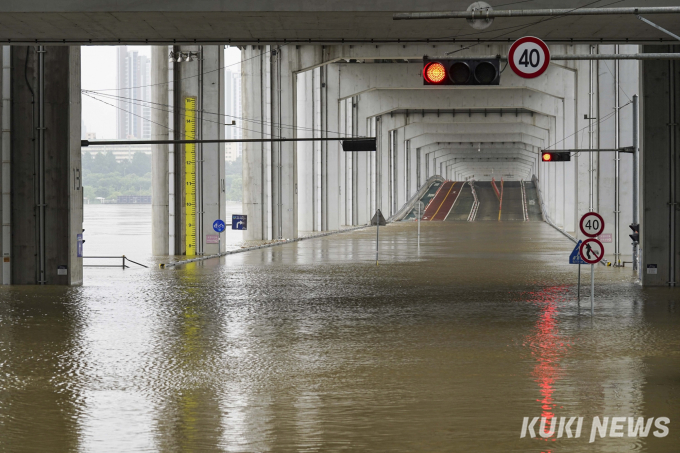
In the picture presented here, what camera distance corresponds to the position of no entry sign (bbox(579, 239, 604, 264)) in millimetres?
18531

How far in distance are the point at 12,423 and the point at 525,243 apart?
39910mm

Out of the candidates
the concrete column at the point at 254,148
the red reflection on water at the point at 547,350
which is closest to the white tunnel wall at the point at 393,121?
the concrete column at the point at 254,148

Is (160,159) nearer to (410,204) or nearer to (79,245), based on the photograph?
(79,245)

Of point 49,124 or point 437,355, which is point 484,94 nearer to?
point 49,124

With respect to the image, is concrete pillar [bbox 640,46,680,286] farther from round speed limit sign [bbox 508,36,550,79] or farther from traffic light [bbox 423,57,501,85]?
round speed limit sign [bbox 508,36,550,79]

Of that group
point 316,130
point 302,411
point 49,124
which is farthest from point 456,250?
point 302,411

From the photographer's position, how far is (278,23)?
1980cm

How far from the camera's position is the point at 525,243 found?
46.8m

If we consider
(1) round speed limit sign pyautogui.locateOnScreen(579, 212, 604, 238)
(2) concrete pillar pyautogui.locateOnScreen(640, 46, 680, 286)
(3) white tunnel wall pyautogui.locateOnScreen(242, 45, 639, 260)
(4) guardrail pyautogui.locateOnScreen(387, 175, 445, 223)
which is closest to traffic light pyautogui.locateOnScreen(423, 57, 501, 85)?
(1) round speed limit sign pyautogui.locateOnScreen(579, 212, 604, 238)

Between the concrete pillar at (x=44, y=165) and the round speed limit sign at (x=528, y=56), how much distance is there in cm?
1555

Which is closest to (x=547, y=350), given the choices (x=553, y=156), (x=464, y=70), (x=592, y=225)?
(x=464, y=70)

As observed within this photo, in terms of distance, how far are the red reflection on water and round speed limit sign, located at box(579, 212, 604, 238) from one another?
Answer: 5.83 feet

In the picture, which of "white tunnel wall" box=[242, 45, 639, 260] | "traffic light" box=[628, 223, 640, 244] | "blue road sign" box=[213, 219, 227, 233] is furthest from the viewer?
"white tunnel wall" box=[242, 45, 639, 260]

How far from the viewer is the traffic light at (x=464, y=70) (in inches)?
587
